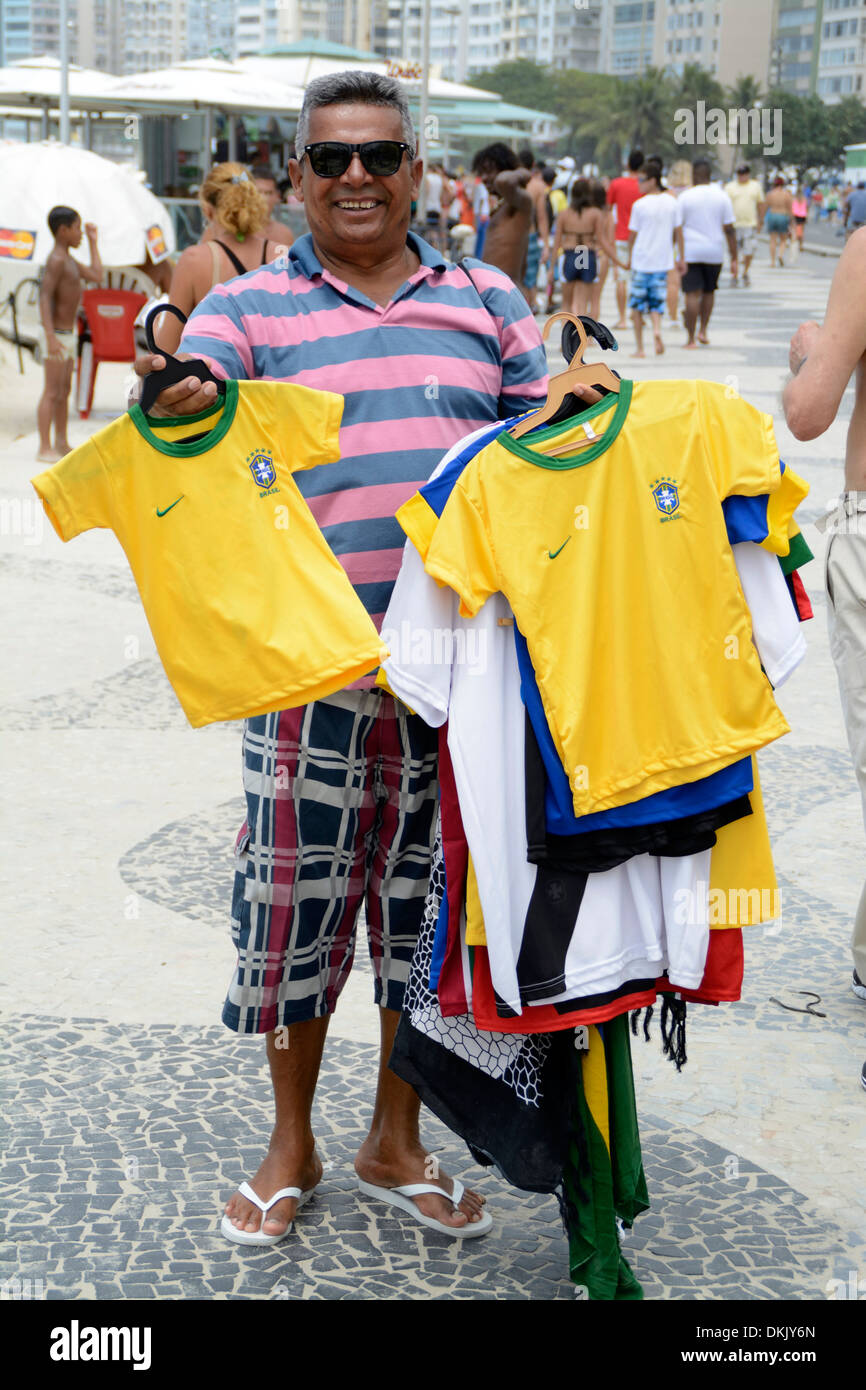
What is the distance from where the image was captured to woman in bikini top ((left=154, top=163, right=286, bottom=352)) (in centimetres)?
629

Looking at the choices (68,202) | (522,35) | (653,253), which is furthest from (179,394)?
(522,35)

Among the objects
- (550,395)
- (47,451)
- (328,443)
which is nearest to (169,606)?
(328,443)

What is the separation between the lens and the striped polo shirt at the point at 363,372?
251 centimetres

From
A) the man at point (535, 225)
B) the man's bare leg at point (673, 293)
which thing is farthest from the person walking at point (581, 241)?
the man's bare leg at point (673, 293)

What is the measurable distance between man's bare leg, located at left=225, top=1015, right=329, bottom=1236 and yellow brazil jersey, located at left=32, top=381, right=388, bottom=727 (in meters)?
0.67

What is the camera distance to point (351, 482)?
2.52 m

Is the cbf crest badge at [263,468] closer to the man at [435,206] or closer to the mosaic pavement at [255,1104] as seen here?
the mosaic pavement at [255,1104]

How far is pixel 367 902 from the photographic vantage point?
2717 mm

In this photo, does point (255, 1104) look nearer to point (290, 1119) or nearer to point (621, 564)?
point (290, 1119)

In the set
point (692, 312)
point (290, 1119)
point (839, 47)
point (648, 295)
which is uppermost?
point (839, 47)

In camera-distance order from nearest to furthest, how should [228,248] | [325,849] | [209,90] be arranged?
[325,849]
[228,248]
[209,90]

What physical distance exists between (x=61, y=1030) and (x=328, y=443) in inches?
62.7

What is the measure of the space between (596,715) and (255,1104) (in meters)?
1.23
